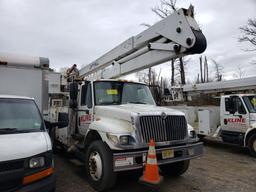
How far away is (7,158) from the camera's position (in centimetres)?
313

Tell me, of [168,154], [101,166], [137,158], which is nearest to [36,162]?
[101,166]

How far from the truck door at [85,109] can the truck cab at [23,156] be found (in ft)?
5.02

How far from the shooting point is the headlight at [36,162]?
335cm

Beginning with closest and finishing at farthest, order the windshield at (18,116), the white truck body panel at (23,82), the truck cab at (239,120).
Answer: the windshield at (18,116) < the white truck body panel at (23,82) < the truck cab at (239,120)

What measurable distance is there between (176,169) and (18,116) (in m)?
3.80

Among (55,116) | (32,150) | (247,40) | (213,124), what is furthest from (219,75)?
(32,150)

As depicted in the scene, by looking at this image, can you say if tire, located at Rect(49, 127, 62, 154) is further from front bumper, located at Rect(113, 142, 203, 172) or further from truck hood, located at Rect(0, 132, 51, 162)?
front bumper, located at Rect(113, 142, 203, 172)

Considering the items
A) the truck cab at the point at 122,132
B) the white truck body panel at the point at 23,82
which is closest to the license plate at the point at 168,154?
the truck cab at the point at 122,132

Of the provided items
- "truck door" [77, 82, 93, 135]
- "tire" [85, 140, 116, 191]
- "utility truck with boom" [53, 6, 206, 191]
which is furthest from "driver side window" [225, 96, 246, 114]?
"tire" [85, 140, 116, 191]

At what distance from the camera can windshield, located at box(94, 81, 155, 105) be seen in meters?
5.68

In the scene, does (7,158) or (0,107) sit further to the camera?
(0,107)

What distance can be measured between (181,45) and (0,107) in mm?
3678

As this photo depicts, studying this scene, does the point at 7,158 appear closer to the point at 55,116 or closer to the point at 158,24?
the point at 158,24

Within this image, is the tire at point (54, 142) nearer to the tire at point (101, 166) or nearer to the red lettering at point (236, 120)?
the tire at point (101, 166)
